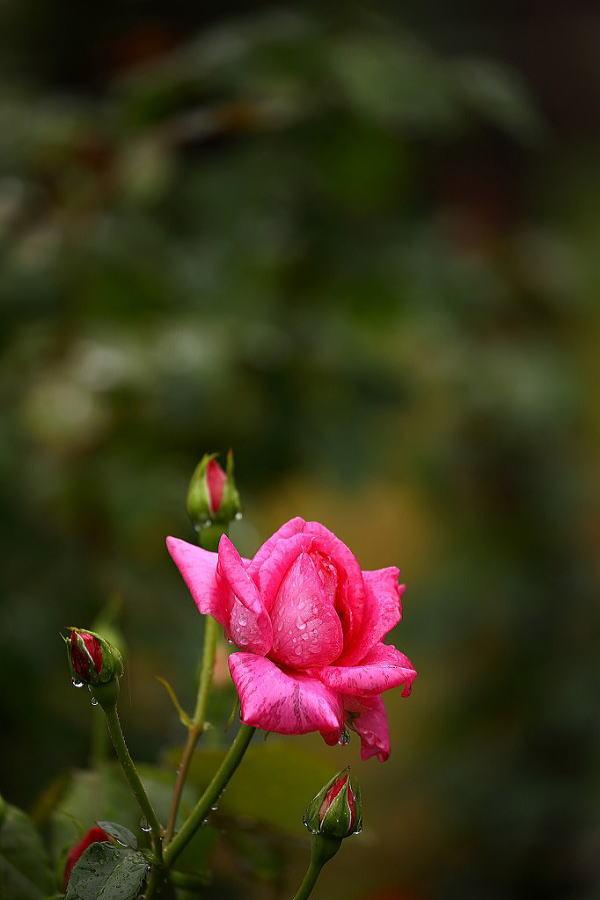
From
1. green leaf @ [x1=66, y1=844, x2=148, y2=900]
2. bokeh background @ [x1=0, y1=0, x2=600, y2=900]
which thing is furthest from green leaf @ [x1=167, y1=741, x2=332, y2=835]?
green leaf @ [x1=66, y1=844, x2=148, y2=900]

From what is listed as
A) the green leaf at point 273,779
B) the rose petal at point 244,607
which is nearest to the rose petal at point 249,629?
the rose petal at point 244,607

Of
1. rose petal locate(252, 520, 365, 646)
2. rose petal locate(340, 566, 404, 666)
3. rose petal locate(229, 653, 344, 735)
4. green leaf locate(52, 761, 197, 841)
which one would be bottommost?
green leaf locate(52, 761, 197, 841)

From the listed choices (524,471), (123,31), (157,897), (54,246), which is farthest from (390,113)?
(524,471)

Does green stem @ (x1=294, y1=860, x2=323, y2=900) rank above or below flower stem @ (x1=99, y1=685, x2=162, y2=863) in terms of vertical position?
below

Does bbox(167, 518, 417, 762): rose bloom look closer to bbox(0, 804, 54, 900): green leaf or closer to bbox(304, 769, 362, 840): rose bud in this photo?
bbox(304, 769, 362, 840): rose bud

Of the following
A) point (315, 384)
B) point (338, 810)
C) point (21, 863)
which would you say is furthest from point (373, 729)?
point (315, 384)

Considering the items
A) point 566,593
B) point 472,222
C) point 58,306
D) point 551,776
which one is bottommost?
point 551,776

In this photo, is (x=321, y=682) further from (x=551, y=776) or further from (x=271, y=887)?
(x=551, y=776)
